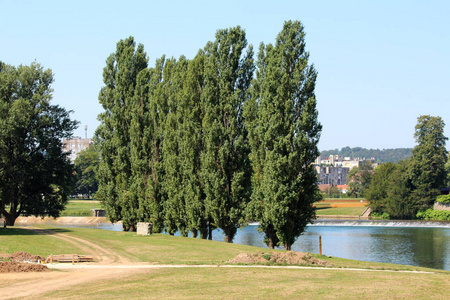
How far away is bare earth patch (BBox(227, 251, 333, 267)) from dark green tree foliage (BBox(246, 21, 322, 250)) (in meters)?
7.64

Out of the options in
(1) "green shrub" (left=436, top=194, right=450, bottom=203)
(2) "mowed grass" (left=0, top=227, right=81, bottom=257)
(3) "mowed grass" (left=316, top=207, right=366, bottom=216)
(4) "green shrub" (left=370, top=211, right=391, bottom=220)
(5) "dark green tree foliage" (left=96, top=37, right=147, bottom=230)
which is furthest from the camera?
(3) "mowed grass" (left=316, top=207, right=366, bottom=216)

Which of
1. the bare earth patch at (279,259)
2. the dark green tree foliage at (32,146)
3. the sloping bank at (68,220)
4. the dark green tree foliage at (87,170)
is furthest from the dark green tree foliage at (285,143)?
the dark green tree foliage at (87,170)

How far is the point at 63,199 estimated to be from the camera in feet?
182

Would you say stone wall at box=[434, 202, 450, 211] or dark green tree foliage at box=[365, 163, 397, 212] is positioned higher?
dark green tree foliage at box=[365, 163, 397, 212]

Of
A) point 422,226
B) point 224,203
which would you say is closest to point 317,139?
point 224,203

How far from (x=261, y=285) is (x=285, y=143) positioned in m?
17.2

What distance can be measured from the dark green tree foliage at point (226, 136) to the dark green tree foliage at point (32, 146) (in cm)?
1771

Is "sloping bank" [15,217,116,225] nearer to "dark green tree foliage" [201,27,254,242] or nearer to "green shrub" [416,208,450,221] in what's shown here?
"green shrub" [416,208,450,221]

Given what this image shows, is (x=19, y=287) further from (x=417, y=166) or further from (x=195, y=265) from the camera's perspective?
(x=417, y=166)

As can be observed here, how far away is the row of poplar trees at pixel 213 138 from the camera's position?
125ft

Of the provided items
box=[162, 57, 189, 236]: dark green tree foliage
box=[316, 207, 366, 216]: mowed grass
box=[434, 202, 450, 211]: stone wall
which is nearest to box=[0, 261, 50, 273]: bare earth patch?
box=[162, 57, 189, 236]: dark green tree foliage

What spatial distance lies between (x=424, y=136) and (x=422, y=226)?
23.0 m

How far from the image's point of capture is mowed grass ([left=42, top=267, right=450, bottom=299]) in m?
19.8

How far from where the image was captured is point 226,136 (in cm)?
4344
